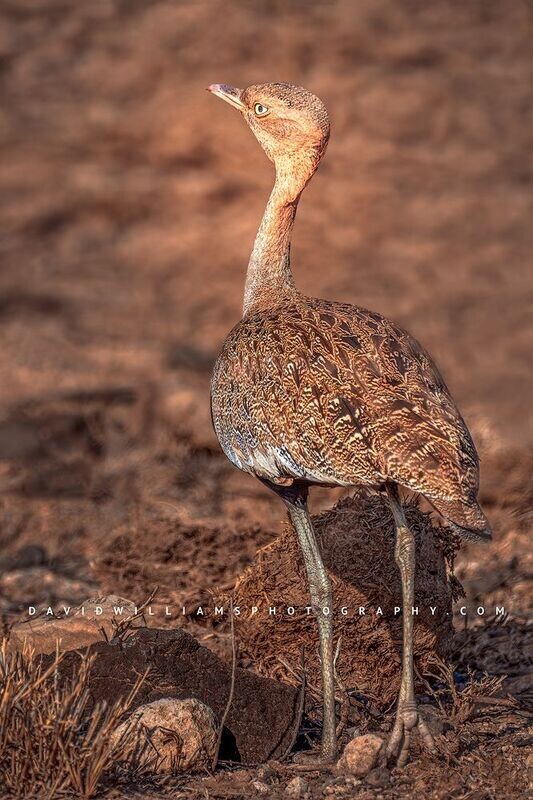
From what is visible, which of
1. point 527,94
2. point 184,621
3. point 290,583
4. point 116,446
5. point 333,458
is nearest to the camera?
point 333,458

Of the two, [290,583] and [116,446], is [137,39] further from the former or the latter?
[290,583]

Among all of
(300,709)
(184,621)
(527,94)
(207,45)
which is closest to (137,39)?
(207,45)

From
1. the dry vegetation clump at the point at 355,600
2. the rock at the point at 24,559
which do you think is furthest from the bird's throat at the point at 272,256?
the rock at the point at 24,559

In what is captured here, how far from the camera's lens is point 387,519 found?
4.78 meters

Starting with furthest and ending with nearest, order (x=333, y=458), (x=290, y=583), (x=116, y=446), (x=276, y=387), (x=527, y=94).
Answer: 1. (x=527, y=94)
2. (x=116, y=446)
3. (x=290, y=583)
4. (x=276, y=387)
5. (x=333, y=458)

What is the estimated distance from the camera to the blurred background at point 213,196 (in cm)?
813

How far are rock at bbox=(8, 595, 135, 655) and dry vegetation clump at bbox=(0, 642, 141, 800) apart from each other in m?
0.83

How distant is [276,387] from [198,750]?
1075 millimetres

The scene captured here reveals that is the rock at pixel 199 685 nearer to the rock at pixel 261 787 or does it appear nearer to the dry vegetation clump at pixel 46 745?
the rock at pixel 261 787

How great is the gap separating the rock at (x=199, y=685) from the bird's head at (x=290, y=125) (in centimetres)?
169

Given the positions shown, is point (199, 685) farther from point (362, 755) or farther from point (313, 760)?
point (362, 755)

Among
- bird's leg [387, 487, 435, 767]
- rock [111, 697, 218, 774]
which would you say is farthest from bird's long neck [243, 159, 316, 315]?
rock [111, 697, 218, 774]

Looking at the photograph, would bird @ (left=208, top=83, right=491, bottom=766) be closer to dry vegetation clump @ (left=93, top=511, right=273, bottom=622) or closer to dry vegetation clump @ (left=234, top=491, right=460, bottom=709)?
dry vegetation clump @ (left=234, top=491, right=460, bottom=709)

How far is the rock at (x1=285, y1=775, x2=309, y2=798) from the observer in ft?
12.4
